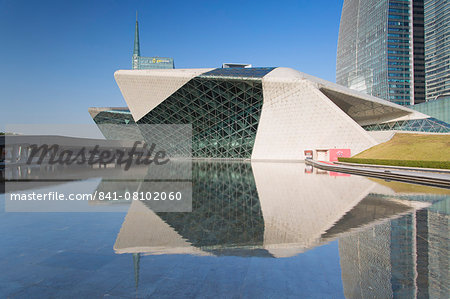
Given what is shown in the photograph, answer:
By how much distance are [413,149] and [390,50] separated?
81.5 metres

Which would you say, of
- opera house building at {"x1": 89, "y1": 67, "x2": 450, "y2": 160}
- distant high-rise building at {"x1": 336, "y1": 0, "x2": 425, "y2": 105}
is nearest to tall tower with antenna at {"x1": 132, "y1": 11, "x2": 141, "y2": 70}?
distant high-rise building at {"x1": 336, "y1": 0, "x2": 425, "y2": 105}

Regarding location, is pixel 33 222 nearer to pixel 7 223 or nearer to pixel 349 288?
pixel 7 223

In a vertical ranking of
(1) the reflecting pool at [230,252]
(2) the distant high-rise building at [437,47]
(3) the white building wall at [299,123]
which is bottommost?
(1) the reflecting pool at [230,252]

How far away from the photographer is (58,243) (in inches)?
188

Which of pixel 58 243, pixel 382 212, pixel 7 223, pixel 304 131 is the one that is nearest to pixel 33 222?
pixel 7 223

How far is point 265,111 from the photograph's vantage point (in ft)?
117

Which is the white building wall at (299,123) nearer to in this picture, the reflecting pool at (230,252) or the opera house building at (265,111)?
the opera house building at (265,111)

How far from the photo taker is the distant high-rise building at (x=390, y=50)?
88500 millimetres

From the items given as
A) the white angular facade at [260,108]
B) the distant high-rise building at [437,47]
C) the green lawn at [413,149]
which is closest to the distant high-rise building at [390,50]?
the distant high-rise building at [437,47]

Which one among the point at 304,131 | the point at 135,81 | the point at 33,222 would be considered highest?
the point at 135,81

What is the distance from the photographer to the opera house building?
30.9 m

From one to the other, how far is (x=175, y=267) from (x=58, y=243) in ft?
8.22

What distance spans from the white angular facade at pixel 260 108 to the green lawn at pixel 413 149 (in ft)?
6.60

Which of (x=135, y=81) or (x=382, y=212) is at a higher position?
(x=135, y=81)
